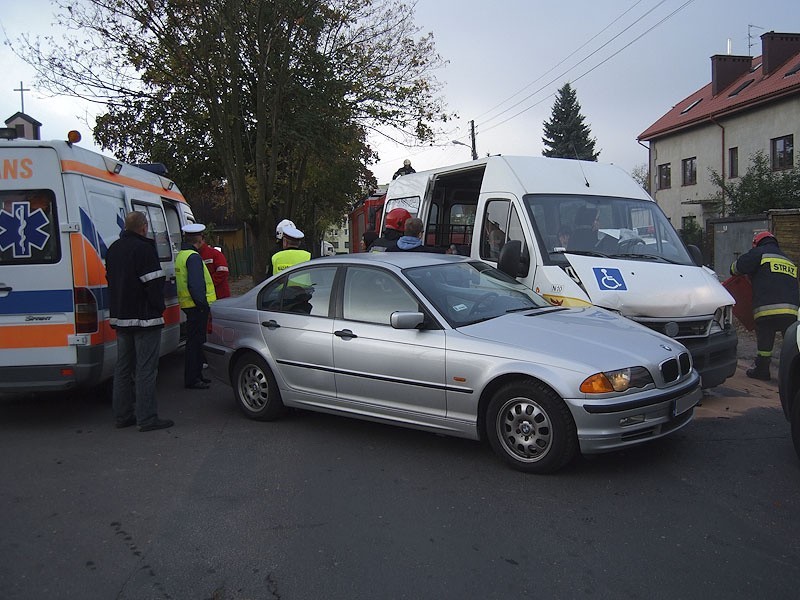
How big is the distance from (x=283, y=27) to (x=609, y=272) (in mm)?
10704

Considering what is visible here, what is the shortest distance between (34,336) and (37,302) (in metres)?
0.30

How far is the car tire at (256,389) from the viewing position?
20.8 ft

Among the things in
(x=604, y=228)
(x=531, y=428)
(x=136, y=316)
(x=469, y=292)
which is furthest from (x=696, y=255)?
(x=136, y=316)

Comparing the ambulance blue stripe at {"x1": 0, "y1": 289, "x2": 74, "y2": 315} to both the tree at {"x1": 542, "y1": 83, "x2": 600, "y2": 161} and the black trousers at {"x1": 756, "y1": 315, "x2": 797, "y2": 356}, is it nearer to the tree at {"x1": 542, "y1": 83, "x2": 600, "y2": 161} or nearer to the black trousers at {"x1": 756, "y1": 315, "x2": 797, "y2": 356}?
the black trousers at {"x1": 756, "y1": 315, "x2": 797, "y2": 356}

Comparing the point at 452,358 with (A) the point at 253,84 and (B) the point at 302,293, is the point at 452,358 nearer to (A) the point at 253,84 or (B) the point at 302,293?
(B) the point at 302,293

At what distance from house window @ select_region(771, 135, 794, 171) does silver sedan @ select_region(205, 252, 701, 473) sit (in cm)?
2699

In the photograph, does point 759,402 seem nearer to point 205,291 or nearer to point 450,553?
point 450,553

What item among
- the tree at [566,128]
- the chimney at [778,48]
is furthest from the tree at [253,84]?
the tree at [566,128]

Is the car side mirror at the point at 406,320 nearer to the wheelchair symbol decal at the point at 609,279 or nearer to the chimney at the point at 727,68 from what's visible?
the wheelchair symbol decal at the point at 609,279

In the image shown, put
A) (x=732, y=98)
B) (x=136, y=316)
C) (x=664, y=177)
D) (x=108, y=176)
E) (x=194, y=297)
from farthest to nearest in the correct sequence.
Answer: (x=664, y=177)
(x=732, y=98)
(x=194, y=297)
(x=108, y=176)
(x=136, y=316)

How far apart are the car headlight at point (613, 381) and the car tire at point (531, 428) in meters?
0.22

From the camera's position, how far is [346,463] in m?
→ 5.27

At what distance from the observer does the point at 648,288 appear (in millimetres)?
6297

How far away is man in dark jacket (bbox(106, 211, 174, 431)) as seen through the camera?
612 centimetres
